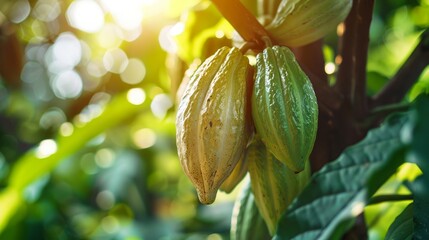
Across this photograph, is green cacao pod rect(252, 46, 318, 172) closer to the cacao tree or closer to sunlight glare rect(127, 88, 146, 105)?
the cacao tree

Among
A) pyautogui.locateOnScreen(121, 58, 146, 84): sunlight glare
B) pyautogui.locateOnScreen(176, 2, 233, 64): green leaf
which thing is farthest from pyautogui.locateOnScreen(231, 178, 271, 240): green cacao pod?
pyautogui.locateOnScreen(121, 58, 146, 84): sunlight glare

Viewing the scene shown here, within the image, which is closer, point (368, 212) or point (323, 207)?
point (323, 207)

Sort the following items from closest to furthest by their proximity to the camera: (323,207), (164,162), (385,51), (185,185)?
(323,207), (185,185), (164,162), (385,51)

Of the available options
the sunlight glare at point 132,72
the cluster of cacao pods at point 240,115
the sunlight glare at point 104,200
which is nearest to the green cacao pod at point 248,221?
the cluster of cacao pods at point 240,115

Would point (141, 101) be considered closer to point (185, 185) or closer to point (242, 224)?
point (242, 224)

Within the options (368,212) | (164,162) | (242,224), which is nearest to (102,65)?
(164,162)

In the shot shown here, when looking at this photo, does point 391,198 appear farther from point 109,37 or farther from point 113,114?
point 109,37

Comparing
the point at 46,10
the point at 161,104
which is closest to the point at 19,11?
the point at 46,10
